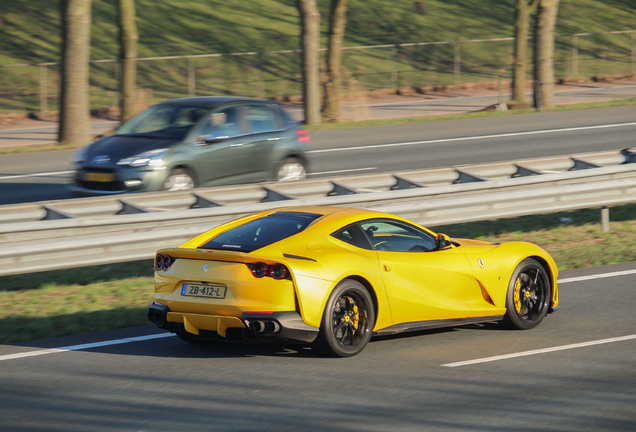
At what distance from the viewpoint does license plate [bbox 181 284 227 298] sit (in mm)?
7434

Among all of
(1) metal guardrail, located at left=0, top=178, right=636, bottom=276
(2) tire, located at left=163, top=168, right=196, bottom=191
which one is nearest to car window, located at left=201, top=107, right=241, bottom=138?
(2) tire, located at left=163, top=168, right=196, bottom=191

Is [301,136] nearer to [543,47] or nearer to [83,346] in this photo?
[83,346]

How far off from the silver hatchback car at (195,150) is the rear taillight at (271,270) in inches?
290

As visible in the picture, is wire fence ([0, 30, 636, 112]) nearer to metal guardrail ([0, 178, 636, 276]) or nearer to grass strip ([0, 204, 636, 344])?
grass strip ([0, 204, 636, 344])

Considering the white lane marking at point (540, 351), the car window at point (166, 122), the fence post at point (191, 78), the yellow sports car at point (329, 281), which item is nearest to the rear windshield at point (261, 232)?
the yellow sports car at point (329, 281)

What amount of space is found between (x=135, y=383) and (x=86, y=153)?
8687 millimetres

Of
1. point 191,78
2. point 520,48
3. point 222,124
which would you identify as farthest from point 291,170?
point 191,78

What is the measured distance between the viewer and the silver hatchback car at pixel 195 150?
14.5 metres

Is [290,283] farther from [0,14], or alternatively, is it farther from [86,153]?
[0,14]

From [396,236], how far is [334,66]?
21579 millimetres

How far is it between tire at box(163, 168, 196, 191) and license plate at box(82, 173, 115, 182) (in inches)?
31.8

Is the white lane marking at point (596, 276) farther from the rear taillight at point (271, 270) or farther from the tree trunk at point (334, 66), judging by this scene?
the tree trunk at point (334, 66)

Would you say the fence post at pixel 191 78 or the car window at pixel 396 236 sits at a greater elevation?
the fence post at pixel 191 78

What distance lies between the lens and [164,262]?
7.82 metres
